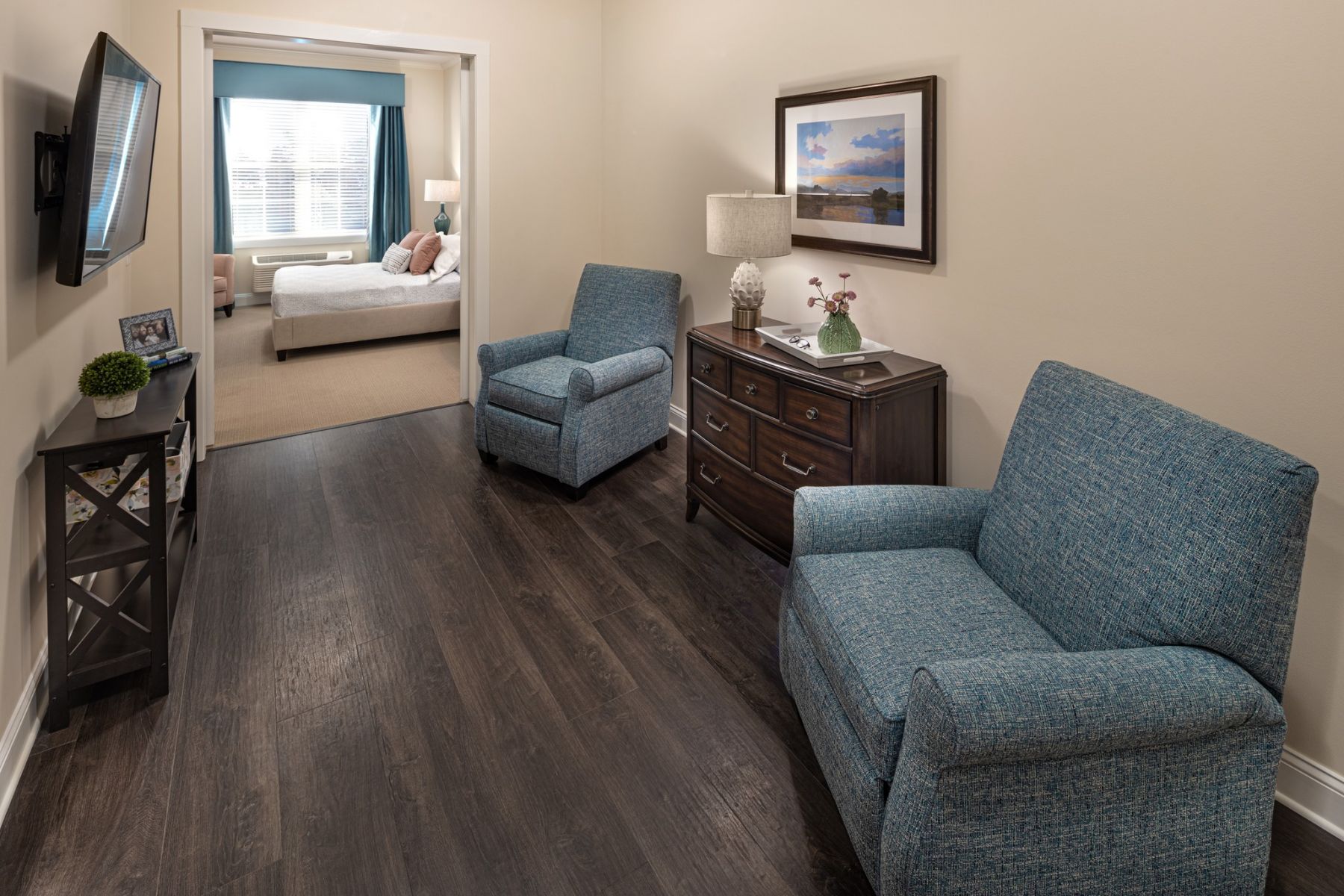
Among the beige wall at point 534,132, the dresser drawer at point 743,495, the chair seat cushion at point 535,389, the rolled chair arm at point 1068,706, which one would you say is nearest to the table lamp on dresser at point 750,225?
the dresser drawer at point 743,495

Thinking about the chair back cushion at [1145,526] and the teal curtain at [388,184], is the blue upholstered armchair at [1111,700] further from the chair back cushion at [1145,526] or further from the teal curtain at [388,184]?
the teal curtain at [388,184]

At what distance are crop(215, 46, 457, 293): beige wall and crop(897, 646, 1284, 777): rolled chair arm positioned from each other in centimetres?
820

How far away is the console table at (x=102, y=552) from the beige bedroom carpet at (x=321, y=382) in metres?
2.19

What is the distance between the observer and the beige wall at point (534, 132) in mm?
4156

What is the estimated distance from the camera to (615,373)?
11.1 ft

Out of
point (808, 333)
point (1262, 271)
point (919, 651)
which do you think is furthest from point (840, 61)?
point (919, 651)

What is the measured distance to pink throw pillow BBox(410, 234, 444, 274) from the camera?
691cm

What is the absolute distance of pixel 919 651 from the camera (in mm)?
1490

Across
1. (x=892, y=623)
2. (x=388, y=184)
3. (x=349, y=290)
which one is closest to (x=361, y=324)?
(x=349, y=290)

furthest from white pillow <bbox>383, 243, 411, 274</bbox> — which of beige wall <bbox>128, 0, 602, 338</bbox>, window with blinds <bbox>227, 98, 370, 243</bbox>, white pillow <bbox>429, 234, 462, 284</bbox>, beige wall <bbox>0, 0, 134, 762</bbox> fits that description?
beige wall <bbox>0, 0, 134, 762</bbox>

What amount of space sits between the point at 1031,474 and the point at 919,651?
567 millimetres

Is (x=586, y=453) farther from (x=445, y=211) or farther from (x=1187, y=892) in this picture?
(x=445, y=211)

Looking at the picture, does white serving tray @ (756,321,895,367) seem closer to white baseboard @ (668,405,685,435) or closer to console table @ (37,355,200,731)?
white baseboard @ (668,405,685,435)

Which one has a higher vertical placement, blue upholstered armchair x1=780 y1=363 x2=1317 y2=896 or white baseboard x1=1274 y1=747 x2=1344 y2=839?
blue upholstered armchair x1=780 y1=363 x2=1317 y2=896
